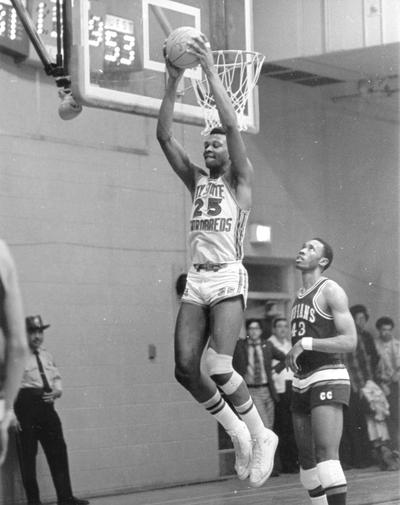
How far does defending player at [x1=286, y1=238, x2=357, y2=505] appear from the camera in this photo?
965cm

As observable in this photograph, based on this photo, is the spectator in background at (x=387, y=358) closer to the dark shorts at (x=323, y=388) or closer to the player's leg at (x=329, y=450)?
the dark shorts at (x=323, y=388)

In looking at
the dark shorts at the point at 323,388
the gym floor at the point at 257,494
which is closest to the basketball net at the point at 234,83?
the dark shorts at the point at 323,388

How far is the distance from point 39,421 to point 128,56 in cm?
397

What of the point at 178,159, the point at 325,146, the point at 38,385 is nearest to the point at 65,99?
the point at 178,159

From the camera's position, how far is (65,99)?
10156 mm

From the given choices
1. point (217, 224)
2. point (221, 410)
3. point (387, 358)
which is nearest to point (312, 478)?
point (221, 410)

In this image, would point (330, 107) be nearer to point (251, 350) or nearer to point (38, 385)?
point (251, 350)

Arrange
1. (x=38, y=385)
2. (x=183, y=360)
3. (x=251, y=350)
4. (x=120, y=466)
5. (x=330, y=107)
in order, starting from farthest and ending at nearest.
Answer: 1. (x=330, y=107)
2. (x=251, y=350)
3. (x=120, y=466)
4. (x=38, y=385)
5. (x=183, y=360)

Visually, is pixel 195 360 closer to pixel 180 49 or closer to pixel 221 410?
pixel 221 410

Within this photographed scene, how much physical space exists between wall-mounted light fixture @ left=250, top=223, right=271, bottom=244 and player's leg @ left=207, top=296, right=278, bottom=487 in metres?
7.61

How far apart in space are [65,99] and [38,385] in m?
3.60

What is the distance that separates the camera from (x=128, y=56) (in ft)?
35.6

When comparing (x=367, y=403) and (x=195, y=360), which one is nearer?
(x=195, y=360)

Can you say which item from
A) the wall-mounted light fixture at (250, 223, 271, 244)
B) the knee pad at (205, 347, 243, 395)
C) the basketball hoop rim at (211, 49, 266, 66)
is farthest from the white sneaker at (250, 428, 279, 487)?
the wall-mounted light fixture at (250, 223, 271, 244)
